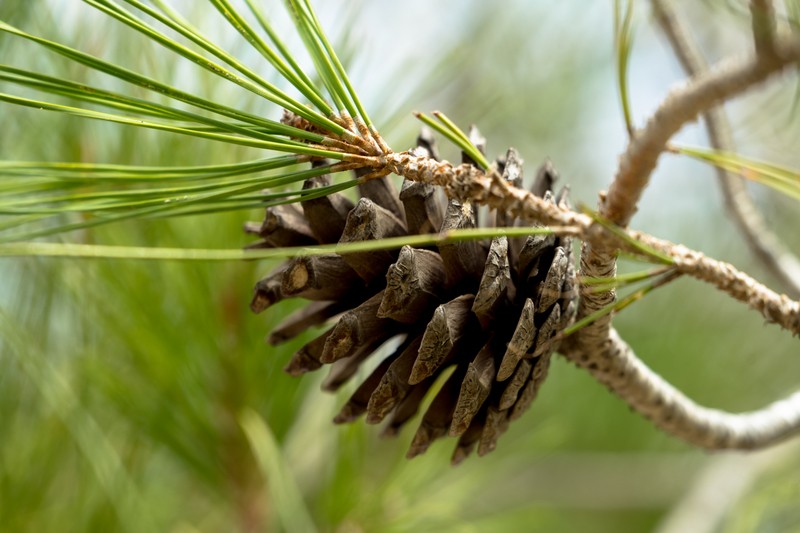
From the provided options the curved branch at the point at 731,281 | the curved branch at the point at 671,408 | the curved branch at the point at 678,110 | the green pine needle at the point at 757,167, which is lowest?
the curved branch at the point at 671,408

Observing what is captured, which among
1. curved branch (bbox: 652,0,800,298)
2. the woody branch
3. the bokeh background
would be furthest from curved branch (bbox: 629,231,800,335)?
curved branch (bbox: 652,0,800,298)

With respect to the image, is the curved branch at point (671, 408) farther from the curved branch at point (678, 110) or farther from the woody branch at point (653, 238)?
the curved branch at point (678, 110)

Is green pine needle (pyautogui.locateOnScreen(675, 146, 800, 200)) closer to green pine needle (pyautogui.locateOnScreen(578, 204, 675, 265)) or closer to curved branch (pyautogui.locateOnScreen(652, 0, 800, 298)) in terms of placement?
green pine needle (pyautogui.locateOnScreen(578, 204, 675, 265))

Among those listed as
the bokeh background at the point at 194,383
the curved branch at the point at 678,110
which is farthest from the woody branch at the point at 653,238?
the bokeh background at the point at 194,383

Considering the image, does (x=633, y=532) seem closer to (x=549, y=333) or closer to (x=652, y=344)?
(x=652, y=344)

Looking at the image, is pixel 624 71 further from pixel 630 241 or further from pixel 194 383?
pixel 194 383

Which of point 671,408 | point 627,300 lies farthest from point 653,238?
point 671,408

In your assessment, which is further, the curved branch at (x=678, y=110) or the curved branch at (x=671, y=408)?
the curved branch at (x=671, y=408)
